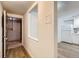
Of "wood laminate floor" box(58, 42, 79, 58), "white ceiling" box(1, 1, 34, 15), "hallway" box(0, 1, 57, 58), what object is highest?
"white ceiling" box(1, 1, 34, 15)

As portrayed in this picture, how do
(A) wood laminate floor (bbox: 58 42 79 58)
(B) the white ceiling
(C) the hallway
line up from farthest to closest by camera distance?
1. (A) wood laminate floor (bbox: 58 42 79 58)
2. (B) the white ceiling
3. (C) the hallway

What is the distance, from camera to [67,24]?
9.05 m

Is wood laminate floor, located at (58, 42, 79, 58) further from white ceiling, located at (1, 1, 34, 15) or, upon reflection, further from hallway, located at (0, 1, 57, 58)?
white ceiling, located at (1, 1, 34, 15)

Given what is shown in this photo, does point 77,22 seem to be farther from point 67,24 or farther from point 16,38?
point 16,38

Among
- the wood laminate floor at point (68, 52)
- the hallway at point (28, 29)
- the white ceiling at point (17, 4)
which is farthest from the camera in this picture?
the wood laminate floor at point (68, 52)

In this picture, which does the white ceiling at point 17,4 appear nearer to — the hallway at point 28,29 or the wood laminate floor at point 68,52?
the hallway at point 28,29

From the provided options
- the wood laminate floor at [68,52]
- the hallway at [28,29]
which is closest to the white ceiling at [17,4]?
the hallway at [28,29]

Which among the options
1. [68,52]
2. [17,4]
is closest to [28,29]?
[17,4]

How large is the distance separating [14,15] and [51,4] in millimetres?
4960

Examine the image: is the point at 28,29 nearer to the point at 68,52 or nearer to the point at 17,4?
the point at 17,4

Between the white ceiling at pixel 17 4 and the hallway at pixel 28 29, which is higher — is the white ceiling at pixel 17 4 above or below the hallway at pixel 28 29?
above

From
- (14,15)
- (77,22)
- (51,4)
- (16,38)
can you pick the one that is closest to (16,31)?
(16,38)

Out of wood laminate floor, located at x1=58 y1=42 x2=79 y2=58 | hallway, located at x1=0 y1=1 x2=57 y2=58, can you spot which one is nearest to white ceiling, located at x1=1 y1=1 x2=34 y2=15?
hallway, located at x1=0 y1=1 x2=57 y2=58

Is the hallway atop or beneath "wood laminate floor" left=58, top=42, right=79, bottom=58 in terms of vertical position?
atop
